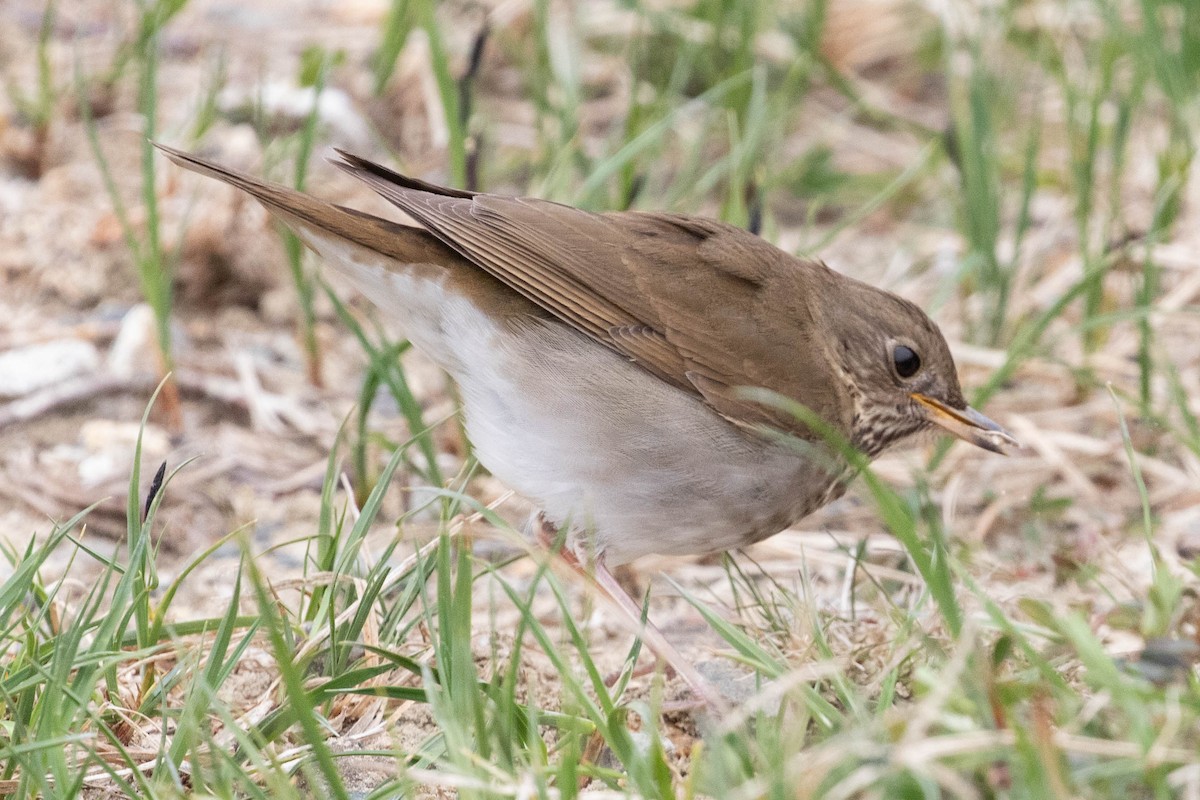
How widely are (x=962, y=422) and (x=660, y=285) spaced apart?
1.00 m

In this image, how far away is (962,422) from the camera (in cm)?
457

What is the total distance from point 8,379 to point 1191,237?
15.4 feet

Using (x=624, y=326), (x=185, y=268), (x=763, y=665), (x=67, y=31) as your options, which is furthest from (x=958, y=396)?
(x=67, y=31)

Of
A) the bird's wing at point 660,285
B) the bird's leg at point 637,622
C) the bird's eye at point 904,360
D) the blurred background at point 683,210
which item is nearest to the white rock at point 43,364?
the blurred background at point 683,210

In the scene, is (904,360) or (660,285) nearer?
(660,285)

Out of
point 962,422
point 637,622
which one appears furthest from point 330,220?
point 962,422

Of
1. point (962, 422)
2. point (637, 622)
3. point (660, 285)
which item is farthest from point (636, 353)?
point (962, 422)

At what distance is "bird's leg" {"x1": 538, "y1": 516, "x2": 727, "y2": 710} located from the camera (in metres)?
3.61

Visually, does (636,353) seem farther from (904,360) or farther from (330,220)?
(330,220)

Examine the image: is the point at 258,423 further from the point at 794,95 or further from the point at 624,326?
the point at 794,95

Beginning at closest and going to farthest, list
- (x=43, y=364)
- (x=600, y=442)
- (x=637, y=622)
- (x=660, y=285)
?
(x=637, y=622), (x=600, y=442), (x=660, y=285), (x=43, y=364)

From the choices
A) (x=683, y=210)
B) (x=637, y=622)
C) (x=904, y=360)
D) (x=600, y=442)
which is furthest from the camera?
(x=683, y=210)

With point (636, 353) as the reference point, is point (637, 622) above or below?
below

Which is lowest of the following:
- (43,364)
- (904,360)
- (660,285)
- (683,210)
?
(43,364)
